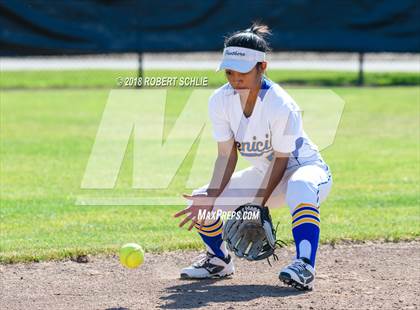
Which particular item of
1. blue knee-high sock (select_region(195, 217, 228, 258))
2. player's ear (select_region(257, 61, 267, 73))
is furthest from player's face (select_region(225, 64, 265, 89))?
blue knee-high sock (select_region(195, 217, 228, 258))

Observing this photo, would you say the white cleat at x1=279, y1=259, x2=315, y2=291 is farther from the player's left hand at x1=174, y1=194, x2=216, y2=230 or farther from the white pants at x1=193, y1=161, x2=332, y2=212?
the player's left hand at x1=174, y1=194, x2=216, y2=230

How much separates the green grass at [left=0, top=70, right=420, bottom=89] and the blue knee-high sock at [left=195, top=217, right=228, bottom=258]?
39.9 ft

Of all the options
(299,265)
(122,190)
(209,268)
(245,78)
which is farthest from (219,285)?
(122,190)

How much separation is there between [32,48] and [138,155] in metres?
7.08

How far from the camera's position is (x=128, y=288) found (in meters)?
5.95

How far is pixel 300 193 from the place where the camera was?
5.80 m

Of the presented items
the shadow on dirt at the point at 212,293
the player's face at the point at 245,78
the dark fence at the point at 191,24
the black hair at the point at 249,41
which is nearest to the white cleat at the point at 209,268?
the shadow on dirt at the point at 212,293

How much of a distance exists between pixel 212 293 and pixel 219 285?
27 centimetres

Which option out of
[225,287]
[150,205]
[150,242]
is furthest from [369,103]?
[225,287]

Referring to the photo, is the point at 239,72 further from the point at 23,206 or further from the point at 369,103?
the point at 369,103

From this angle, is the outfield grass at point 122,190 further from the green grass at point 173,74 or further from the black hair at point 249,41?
the green grass at point 173,74

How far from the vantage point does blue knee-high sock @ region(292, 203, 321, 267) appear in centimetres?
576

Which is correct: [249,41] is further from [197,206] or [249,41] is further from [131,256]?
[131,256]

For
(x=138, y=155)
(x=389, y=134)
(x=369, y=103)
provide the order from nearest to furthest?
(x=138, y=155) → (x=389, y=134) → (x=369, y=103)
